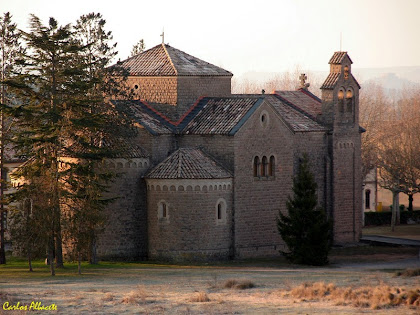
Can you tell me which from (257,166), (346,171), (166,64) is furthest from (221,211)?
(346,171)

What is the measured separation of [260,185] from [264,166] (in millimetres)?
1180

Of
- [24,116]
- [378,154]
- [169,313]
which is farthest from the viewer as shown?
[378,154]

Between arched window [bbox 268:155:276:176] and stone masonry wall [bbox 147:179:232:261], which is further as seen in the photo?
arched window [bbox 268:155:276:176]

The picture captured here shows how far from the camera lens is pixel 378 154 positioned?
8162cm

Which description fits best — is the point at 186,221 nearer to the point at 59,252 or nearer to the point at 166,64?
the point at 59,252

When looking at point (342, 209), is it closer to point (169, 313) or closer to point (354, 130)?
point (354, 130)

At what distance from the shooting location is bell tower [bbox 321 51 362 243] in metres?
58.6

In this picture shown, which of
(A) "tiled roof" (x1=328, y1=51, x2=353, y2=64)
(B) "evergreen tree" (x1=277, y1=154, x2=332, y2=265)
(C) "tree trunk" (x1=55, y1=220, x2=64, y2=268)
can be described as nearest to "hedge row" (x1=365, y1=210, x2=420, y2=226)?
(A) "tiled roof" (x1=328, y1=51, x2=353, y2=64)

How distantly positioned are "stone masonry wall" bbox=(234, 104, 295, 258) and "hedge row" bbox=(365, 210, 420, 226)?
20727mm

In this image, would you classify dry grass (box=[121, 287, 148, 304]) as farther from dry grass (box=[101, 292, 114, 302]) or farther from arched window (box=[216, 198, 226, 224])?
arched window (box=[216, 198, 226, 224])

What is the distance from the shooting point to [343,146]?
195ft

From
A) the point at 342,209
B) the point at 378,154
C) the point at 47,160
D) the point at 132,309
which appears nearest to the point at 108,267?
the point at 47,160

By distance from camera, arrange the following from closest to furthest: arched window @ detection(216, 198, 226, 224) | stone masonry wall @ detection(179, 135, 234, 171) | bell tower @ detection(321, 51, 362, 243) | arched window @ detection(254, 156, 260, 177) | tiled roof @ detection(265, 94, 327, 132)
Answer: arched window @ detection(216, 198, 226, 224), stone masonry wall @ detection(179, 135, 234, 171), arched window @ detection(254, 156, 260, 177), tiled roof @ detection(265, 94, 327, 132), bell tower @ detection(321, 51, 362, 243)

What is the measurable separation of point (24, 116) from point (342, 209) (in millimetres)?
23075
